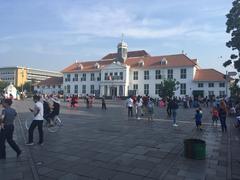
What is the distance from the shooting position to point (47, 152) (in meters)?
8.45

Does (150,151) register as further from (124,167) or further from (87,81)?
(87,81)

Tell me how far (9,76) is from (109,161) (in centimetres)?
15655

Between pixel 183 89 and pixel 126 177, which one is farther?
pixel 183 89

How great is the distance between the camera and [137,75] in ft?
A: 221

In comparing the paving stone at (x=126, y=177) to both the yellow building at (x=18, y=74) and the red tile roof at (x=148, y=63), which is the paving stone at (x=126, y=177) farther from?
the yellow building at (x=18, y=74)

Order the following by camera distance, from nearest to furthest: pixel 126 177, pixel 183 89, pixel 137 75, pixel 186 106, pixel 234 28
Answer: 1. pixel 126 177
2. pixel 234 28
3. pixel 186 106
4. pixel 183 89
5. pixel 137 75

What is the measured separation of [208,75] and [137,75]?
18126 millimetres

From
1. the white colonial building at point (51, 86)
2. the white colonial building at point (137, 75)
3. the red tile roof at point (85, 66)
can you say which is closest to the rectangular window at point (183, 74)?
the white colonial building at point (137, 75)

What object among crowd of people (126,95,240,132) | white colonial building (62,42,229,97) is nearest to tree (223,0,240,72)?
crowd of people (126,95,240,132)

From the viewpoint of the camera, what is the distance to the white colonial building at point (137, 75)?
57.7 metres

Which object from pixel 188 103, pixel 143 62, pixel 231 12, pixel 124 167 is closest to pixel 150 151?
pixel 124 167

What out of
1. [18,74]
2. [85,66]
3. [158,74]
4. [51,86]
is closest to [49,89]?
[51,86]

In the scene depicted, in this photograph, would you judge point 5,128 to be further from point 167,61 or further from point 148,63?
point 148,63

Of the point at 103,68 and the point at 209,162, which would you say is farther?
the point at 103,68
